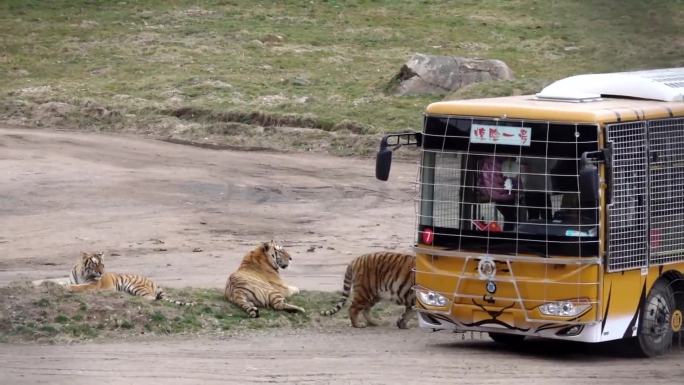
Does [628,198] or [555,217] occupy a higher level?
[628,198]

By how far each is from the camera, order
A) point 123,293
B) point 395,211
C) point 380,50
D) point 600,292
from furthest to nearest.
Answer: point 380,50
point 395,211
point 123,293
point 600,292

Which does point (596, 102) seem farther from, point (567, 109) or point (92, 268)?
point (92, 268)

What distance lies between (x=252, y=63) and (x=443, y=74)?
650 centimetres

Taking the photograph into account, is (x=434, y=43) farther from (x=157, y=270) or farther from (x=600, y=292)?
(x=600, y=292)

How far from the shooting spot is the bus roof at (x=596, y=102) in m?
10.9

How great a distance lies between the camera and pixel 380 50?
1453 inches

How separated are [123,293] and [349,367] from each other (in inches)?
159

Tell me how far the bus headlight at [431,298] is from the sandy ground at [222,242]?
1.71 ft

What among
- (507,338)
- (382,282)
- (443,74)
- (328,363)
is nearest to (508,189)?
(507,338)

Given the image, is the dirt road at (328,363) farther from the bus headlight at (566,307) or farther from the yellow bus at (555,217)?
the bus headlight at (566,307)

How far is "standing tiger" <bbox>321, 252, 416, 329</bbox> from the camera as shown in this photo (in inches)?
520

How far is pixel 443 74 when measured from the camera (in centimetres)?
3103

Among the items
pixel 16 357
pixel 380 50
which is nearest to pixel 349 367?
pixel 16 357

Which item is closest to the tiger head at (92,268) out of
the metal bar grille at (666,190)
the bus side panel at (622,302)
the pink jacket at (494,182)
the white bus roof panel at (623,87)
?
the pink jacket at (494,182)
